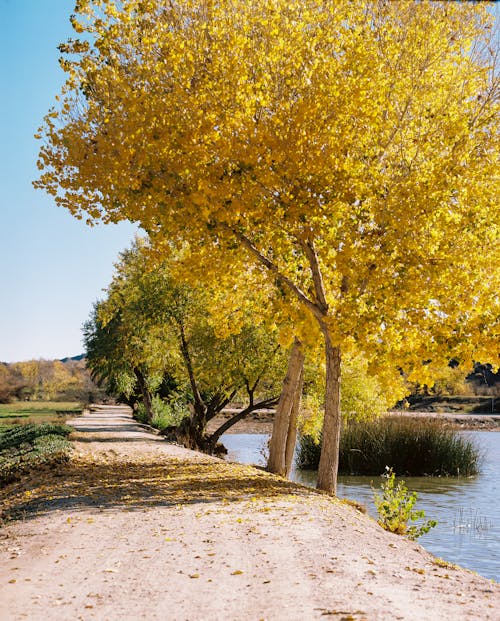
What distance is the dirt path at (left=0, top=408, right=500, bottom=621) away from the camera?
527 centimetres

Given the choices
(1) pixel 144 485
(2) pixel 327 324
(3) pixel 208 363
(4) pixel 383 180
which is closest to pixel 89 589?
(1) pixel 144 485

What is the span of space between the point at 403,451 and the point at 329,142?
50.8ft

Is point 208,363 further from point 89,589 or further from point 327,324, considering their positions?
point 89,589

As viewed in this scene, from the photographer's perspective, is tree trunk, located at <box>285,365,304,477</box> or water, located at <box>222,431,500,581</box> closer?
water, located at <box>222,431,500,581</box>

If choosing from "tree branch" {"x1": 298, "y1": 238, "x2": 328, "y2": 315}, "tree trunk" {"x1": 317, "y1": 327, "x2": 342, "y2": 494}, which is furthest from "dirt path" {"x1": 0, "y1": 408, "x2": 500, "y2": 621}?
"tree branch" {"x1": 298, "y1": 238, "x2": 328, "y2": 315}

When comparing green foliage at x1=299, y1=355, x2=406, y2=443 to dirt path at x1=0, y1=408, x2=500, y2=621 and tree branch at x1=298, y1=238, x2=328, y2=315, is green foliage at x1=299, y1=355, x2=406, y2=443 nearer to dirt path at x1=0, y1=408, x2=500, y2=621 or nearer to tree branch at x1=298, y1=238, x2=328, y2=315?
tree branch at x1=298, y1=238, x2=328, y2=315

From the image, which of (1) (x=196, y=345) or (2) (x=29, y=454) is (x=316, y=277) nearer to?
(2) (x=29, y=454)

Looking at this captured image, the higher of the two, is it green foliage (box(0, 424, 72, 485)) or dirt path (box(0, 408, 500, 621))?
green foliage (box(0, 424, 72, 485))

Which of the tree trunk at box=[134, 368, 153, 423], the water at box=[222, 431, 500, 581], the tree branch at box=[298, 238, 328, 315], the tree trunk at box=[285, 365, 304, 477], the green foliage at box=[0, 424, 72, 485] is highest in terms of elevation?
the tree branch at box=[298, 238, 328, 315]

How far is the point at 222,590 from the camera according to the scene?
5734 millimetres

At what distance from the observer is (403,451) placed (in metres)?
24.3

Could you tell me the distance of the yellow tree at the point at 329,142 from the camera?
448 inches

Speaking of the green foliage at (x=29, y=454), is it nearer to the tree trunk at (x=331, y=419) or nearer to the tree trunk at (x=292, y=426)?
the tree trunk at (x=292, y=426)

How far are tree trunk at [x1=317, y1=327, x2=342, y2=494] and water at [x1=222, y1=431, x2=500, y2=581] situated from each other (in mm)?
2115
